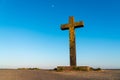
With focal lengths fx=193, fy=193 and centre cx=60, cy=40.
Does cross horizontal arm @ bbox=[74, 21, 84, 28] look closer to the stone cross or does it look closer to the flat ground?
the stone cross

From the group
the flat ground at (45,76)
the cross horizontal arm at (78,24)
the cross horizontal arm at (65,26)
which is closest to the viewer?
the flat ground at (45,76)

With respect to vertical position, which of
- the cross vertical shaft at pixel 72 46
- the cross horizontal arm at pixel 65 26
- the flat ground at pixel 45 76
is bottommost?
the flat ground at pixel 45 76

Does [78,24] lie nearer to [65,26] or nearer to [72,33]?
[72,33]

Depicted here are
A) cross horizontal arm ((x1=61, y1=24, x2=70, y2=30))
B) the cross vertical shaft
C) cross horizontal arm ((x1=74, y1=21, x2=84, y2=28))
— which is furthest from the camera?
cross horizontal arm ((x1=61, y1=24, x2=70, y2=30))

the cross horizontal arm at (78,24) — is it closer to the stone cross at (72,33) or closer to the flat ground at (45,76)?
the stone cross at (72,33)

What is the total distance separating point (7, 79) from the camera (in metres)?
6.81

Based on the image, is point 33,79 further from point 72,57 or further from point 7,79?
point 72,57

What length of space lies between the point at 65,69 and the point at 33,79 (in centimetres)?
671

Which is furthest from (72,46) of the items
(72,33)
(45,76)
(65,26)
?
(45,76)

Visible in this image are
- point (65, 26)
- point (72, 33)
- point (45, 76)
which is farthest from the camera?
point (65, 26)

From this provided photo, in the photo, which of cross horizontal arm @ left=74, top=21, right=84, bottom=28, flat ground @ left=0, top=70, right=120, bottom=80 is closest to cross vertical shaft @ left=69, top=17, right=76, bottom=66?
cross horizontal arm @ left=74, top=21, right=84, bottom=28

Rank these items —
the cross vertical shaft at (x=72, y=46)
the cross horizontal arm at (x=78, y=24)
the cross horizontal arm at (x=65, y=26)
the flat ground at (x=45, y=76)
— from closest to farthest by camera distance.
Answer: the flat ground at (x=45, y=76) → the cross vertical shaft at (x=72, y=46) → the cross horizontal arm at (x=78, y=24) → the cross horizontal arm at (x=65, y=26)

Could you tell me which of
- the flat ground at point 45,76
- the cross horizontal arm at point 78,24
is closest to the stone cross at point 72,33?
the cross horizontal arm at point 78,24

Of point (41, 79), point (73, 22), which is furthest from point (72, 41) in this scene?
point (41, 79)
